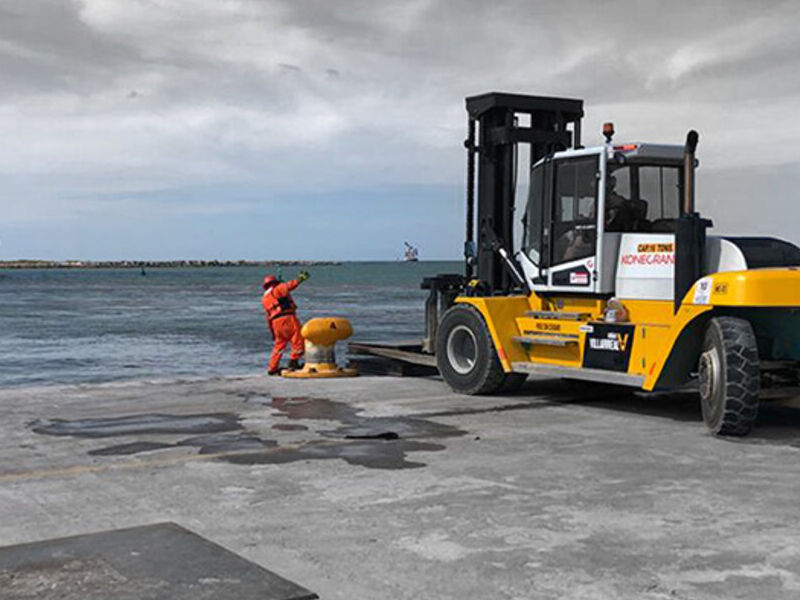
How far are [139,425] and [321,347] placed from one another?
472 centimetres

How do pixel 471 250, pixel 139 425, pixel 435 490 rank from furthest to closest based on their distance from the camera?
pixel 471 250, pixel 139 425, pixel 435 490

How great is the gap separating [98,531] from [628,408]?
682 cm

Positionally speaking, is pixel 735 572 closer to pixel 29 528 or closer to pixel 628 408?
pixel 29 528

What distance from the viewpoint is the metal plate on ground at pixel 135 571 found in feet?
15.1

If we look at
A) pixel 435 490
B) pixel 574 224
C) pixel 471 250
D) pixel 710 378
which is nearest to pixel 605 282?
pixel 574 224

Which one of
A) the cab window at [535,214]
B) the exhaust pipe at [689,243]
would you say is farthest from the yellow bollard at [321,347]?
the exhaust pipe at [689,243]

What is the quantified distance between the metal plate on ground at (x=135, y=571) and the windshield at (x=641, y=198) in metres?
6.46

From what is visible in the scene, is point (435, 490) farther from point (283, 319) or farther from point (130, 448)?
point (283, 319)

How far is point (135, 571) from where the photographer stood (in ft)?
16.2

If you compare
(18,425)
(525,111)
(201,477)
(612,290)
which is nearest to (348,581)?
(201,477)

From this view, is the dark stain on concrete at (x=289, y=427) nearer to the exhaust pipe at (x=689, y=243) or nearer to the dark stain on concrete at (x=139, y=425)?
the dark stain on concrete at (x=139, y=425)

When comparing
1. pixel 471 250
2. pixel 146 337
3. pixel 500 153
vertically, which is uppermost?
pixel 500 153

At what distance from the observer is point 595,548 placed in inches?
212

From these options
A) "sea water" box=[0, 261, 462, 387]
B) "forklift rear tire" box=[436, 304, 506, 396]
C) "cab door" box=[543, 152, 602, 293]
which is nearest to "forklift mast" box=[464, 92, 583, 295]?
"forklift rear tire" box=[436, 304, 506, 396]
